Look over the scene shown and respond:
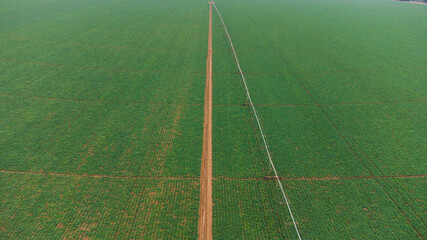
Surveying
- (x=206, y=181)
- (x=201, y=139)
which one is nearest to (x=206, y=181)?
(x=206, y=181)

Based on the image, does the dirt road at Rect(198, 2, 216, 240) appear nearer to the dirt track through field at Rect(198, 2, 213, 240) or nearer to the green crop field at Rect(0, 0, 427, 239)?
the dirt track through field at Rect(198, 2, 213, 240)

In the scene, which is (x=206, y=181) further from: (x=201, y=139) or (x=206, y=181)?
(x=201, y=139)

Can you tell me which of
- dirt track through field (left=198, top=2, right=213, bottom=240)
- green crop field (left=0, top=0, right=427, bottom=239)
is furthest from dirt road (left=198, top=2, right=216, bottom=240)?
green crop field (left=0, top=0, right=427, bottom=239)

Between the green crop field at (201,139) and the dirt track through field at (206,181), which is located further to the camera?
the green crop field at (201,139)

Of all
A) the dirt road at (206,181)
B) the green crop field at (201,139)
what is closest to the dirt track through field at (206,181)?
the dirt road at (206,181)

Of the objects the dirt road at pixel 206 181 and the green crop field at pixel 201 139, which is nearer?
the dirt road at pixel 206 181

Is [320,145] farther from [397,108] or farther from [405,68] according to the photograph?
[405,68]

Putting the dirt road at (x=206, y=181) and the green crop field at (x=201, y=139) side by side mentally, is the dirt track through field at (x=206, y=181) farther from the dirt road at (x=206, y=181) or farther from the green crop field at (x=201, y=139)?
the green crop field at (x=201, y=139)

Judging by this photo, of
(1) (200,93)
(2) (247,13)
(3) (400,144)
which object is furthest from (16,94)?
(2) (247,13)
